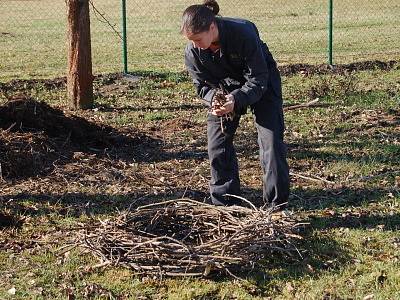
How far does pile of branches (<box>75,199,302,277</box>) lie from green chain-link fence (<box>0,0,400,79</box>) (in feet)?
20.0

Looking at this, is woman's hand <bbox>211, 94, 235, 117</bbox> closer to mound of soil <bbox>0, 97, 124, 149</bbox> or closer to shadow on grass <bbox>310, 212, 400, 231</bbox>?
shadow on grass <bbox>310, 212, 400, 231</bbox>

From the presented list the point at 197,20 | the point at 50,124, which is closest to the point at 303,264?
the point at 197,20

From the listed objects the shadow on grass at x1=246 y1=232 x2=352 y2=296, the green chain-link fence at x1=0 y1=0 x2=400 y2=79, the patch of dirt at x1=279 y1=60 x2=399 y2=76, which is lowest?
the green chain-link fence at x1=0 y1=0 x2=400 y2=79

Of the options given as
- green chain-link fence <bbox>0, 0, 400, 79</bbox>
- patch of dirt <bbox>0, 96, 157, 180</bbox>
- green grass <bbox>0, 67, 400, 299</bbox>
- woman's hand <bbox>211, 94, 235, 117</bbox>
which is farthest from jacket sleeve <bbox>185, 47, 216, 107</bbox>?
green chain-link fence <bbox>0, 0, 400, 79</bbox>

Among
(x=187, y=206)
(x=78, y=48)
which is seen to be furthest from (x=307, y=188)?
(x=78, y=48)

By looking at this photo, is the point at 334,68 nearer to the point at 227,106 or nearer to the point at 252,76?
the point at 252,76

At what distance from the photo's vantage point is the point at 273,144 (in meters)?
5.38

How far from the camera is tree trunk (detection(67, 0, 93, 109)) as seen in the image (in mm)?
9945

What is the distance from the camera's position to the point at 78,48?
1007cm

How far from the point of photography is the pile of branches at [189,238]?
15.3 feet

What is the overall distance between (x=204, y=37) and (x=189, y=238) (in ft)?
4.62

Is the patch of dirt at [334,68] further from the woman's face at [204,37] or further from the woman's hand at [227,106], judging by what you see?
the woman's face at [204,37]

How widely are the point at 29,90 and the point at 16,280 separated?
23.5 ft

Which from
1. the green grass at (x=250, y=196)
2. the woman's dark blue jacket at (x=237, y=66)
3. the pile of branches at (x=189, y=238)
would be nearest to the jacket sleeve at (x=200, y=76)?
the woman's dark blue jacket at (x=237, y=66)
